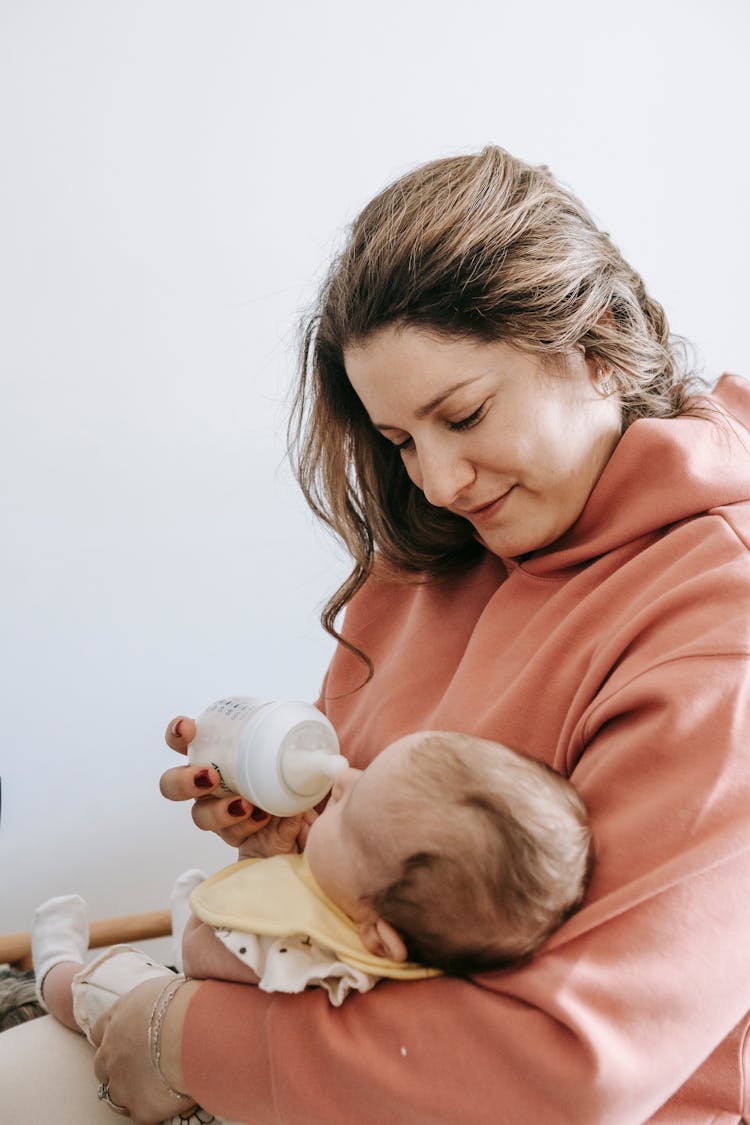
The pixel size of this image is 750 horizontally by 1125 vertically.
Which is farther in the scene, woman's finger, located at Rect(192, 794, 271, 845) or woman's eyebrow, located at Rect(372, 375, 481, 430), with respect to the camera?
woman's finger, located at Rect(192, 794, 271, 845)

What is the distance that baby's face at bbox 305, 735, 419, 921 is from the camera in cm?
99

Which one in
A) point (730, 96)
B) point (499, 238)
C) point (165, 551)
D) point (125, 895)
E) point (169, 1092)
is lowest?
point (125, 895)

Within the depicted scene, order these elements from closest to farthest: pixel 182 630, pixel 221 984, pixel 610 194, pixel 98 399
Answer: pixel 221 984 → pixel 98 399 → pixel 182 630 → pixel 610 194

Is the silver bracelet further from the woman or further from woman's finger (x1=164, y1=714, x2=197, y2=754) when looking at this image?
woman's finger (x1=164, y1=714, x2=197, y2=754)

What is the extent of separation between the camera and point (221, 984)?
42.1 inches

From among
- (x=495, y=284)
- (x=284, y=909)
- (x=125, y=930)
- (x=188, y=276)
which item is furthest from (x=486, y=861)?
(x=188, y=276)

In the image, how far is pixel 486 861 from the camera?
0.93 metres

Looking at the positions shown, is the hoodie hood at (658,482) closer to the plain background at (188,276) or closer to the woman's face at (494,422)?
the woman's face at (494,422)

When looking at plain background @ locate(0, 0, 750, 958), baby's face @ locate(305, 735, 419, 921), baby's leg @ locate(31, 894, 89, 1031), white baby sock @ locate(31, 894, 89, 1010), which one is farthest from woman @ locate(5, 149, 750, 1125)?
plain background @ locate(0, 0, 750, 958)

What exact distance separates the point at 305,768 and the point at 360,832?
0.46 feet

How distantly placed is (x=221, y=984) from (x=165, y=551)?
3.35 feet

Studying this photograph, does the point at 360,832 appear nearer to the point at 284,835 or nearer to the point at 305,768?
the point at 305,768

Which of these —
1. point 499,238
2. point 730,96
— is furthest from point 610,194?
point 499,238

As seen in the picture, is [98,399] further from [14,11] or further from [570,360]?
[570,360]
